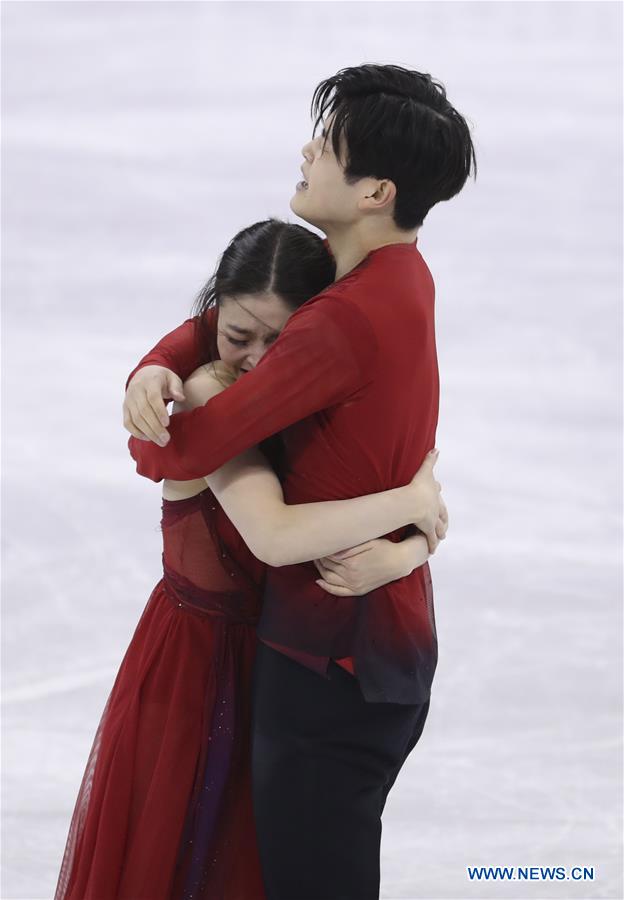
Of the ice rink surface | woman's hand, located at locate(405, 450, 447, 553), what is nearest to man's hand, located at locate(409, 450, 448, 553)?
woman's hand, located at locate(405, 450, 447, 553)

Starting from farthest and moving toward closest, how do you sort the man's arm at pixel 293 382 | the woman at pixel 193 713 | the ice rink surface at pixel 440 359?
the ice rink surface at pixel 440 359 → the woman at pixel 193 713 → the man's arm at pixel 293 382

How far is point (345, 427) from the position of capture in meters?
2.12

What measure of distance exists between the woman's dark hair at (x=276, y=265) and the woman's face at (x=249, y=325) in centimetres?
1

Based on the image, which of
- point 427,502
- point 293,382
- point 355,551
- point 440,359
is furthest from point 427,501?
point 440,359

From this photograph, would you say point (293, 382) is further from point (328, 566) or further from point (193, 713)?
point (193, 713)

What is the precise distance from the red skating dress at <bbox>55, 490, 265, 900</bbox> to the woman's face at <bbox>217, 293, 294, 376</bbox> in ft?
0.74

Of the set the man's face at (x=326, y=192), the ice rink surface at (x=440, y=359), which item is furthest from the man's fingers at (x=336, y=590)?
the ice rink surface at (x=440, y=359)

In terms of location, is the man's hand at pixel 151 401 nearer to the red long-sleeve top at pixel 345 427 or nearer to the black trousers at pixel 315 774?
the red long-sleeve top at pixel 345 427

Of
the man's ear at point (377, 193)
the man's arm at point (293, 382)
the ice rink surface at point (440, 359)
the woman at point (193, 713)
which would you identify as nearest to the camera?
the man's arm at point (293, 382)

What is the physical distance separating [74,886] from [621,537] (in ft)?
10.3

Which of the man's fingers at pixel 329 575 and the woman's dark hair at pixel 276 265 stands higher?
the woman's dark hair at pixel 276 265

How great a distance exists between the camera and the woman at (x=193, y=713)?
7.39ft

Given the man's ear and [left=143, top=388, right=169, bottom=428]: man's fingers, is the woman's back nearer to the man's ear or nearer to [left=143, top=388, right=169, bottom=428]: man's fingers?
[left=143, top=388, right=169, bottom=428]: man's fingers

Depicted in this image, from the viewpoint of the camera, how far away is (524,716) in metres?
4.12
